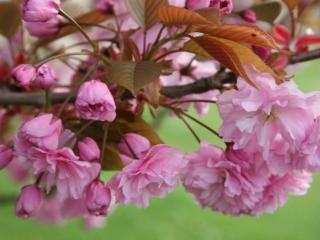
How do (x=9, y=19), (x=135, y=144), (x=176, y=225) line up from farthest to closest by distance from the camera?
(x=176, y=225), (x=9, y=19), (x=135, y=144)

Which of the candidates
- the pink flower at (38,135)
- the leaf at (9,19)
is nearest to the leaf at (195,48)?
the pink flower at (38,135)

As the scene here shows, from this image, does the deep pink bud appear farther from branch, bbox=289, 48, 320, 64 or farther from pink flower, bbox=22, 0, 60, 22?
pink flower, bbox=22, 0, 60, 22

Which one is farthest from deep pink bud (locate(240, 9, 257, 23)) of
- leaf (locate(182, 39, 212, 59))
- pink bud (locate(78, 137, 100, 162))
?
pink bud (locate(78, 137, 100, 162))

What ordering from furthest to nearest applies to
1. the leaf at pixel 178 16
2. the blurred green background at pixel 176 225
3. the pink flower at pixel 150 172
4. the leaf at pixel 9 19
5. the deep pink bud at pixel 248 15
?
the blurred green background at pixel 176 225 < the leaf at pixel 9 19 < the deep pink bud at pixel 248 15 < the pink flower at pixel 150 172 < the leaf at pixel 178 16

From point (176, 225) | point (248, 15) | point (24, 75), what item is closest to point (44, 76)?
point (24, 75)

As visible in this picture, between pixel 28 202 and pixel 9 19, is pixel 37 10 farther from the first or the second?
pixel 9 19

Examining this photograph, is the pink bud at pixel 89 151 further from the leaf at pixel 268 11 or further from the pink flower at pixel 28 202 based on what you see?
the leaf at pixel 268 11
